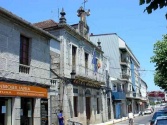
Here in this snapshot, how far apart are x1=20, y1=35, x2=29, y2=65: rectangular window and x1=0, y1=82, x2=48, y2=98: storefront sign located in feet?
5.12

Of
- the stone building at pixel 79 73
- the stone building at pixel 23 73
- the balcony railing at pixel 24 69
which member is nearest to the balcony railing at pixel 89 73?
the stone building at pixel 79 73

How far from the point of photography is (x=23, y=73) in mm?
16906

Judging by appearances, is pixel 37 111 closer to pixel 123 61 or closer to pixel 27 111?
pixel 27 111

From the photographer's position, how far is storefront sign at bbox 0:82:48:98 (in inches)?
585

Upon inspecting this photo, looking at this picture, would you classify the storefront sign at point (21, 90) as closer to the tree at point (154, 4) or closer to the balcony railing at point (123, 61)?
the tree at point (154, 4)

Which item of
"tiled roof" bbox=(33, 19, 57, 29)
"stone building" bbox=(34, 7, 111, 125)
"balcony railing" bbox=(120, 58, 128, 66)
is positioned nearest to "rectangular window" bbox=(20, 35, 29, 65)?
"stone building" bbox=(34, 7, 111, 125)

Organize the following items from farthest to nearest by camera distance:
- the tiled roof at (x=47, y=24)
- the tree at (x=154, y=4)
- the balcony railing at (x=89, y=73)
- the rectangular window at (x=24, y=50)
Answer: the balcony railing at (x=89, y=73) < the tiled roof at (x=47, y=24) < the rectangular window at (x=24, y=50) < the tree at (x=154, y=4)

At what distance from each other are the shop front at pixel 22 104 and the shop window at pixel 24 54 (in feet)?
3.41

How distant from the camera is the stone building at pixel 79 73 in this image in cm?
2470

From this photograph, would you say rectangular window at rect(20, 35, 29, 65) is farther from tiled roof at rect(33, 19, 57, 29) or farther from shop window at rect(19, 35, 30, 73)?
tiled roof at rect(33, 19, 57, 29)

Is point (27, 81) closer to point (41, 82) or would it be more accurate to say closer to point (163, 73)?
point (41, 82)

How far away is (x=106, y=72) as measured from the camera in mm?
38312

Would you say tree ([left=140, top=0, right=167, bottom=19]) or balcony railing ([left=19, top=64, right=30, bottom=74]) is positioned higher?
balcony railing ([left=19, top=64, right=30, bottom=74])

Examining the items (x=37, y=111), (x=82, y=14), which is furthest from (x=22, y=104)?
(x=82, y=14)
